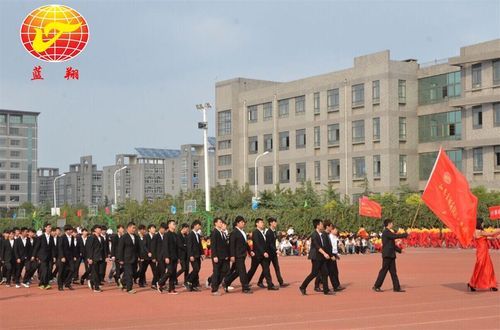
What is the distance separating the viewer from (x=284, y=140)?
229 feet

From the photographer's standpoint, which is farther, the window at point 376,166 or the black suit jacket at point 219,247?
the window at point 376,166

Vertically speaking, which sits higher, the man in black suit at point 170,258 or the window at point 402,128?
the window at point 402,128

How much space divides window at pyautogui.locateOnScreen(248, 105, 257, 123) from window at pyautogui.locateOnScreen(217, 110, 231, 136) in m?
2.56

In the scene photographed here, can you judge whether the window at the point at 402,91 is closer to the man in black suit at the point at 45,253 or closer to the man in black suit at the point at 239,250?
the man in black suit at the point at 45,253

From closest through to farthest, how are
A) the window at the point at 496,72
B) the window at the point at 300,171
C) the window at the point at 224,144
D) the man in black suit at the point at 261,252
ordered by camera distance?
the man in black suit at the point at 261,252 → the window at the point at 496,72 → the window at the point at 300,171 → the window at the point at 224,144

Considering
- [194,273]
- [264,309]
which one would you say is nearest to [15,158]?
[194,273]

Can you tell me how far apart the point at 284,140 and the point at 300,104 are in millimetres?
3534

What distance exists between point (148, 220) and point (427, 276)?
4255 centimetres

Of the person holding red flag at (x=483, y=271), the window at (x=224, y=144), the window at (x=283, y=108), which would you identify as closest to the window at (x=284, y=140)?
the window at (x=283, y=108)

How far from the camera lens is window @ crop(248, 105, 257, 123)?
72.4 metres

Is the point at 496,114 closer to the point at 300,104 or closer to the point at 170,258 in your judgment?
the point at 300,104


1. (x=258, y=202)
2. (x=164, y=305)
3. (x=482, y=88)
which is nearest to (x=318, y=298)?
(x=164, y=305)

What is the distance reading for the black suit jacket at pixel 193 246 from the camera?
20047 mm

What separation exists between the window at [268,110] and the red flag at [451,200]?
2055 inches
